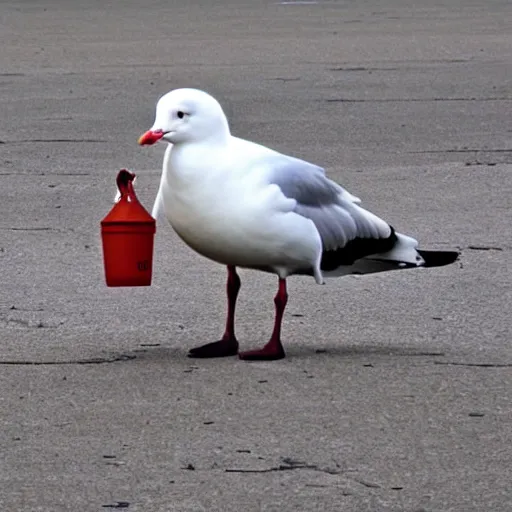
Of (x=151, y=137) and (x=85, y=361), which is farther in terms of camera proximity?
(x=85, y=361)

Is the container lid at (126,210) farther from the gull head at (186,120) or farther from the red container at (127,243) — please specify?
the gull head at (186,120)

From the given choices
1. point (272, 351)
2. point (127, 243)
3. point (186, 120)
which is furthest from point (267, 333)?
point (186, 120)

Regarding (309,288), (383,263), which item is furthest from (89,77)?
(383,263)

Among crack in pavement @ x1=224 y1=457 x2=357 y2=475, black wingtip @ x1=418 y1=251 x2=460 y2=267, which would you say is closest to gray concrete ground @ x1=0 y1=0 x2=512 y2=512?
crack in pavement @ x1=224 y1=457 x2=357 y2=475

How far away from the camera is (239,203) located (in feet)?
19.1

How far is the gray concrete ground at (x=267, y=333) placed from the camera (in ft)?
15.7

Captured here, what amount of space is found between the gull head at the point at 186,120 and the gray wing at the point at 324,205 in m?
0.26

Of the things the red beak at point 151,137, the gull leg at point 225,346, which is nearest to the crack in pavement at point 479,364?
the gull leg at point 225,346

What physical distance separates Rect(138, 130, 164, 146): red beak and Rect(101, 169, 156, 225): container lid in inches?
13.4

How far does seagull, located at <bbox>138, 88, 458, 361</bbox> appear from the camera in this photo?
229 inches

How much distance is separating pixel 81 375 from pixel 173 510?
1.54 m

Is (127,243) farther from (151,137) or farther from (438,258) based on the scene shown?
(438,258)

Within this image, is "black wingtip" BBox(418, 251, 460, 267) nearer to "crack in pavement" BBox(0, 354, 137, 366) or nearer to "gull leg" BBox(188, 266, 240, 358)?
"gull leg" BBox(188, 266, 240, 358)

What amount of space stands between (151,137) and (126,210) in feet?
1.50
